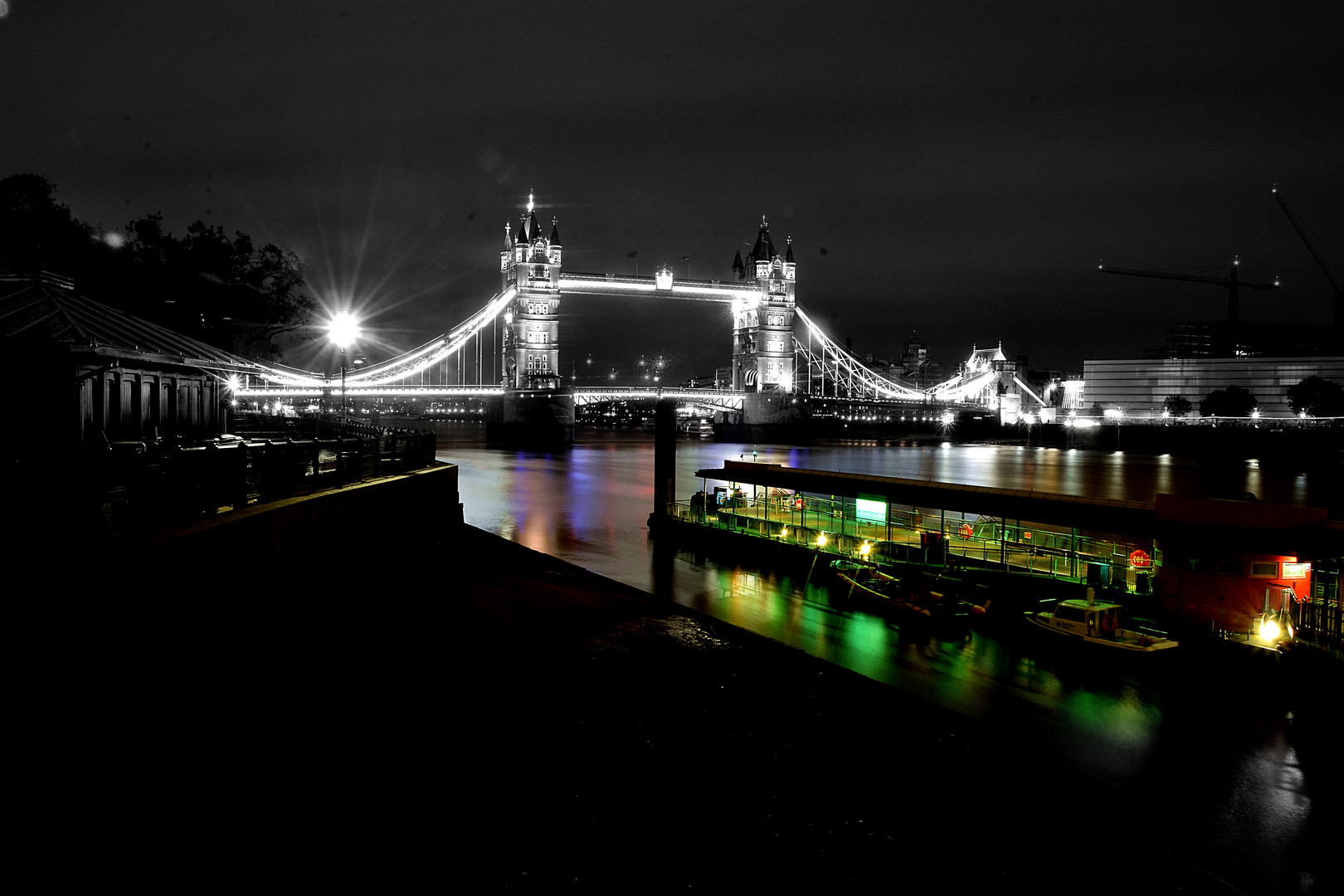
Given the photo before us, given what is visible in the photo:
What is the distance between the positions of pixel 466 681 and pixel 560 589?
25.9ft

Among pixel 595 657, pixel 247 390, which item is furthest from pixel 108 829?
pixel 247 390

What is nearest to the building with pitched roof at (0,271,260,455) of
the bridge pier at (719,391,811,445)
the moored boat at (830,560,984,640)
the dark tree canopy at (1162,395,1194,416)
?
the moored boat at (830,560,984,640)

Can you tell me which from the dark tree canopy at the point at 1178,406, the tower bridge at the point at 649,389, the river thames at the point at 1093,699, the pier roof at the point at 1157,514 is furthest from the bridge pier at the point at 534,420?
the dark tree canopy at the point at 1178,406

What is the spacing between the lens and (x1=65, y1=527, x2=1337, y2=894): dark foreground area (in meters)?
6.93

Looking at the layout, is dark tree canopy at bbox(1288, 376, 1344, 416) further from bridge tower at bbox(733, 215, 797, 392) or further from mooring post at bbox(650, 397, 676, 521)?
mooring post at bbox(650, 397, 676, 521)

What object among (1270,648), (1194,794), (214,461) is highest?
(214,461)

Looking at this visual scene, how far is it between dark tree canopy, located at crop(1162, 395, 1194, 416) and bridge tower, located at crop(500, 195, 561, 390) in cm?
7986

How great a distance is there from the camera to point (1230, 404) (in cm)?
11562

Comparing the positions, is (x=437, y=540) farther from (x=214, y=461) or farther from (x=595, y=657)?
(x=214, y=461)

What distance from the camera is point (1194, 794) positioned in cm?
1020

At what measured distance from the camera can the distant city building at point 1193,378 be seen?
118125 mm

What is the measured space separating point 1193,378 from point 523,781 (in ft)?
449

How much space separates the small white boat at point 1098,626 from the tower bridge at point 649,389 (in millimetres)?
58345

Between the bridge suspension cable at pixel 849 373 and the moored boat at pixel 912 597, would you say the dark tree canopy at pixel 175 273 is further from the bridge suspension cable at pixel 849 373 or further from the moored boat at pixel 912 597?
A: the bridge suspension cable at pixel 849 373
